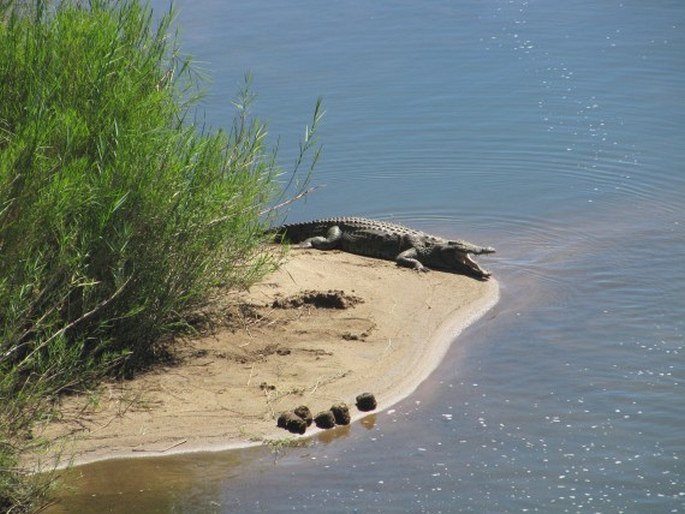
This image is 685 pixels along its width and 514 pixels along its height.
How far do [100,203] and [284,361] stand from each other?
1970 mm

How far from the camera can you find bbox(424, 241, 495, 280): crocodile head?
38.9 ft

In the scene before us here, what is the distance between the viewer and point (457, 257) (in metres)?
12.0

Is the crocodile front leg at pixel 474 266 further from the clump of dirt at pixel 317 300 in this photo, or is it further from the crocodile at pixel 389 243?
the clump of dirt at pixel 317 300

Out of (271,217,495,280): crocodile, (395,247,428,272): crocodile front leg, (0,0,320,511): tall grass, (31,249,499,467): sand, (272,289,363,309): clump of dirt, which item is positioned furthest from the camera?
(395,247,428,272): crocodile front leg

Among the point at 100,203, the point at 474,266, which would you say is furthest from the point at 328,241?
the point at 100,203

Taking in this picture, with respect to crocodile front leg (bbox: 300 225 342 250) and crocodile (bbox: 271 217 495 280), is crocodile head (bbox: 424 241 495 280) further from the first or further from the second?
crocodile front leg (bbox: 300 225 342 250)

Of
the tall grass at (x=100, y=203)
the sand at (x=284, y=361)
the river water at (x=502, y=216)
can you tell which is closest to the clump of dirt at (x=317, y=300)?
the sand at (x=284, y=361)

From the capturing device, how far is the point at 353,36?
780 inches

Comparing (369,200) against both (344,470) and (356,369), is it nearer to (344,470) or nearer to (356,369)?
(356,369)

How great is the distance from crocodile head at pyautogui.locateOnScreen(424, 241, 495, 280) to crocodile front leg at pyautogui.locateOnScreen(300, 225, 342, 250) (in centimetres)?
92

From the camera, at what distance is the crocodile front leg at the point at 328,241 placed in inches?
A: 496

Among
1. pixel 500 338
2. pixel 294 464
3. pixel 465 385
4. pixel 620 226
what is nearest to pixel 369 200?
pixel 620 226

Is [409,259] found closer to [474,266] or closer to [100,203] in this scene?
[474,266]

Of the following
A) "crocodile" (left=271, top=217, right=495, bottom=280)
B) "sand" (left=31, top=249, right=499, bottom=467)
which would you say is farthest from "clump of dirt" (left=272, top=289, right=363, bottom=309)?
"crocodile" (left=271, top=217, right=495, bottom=280)
